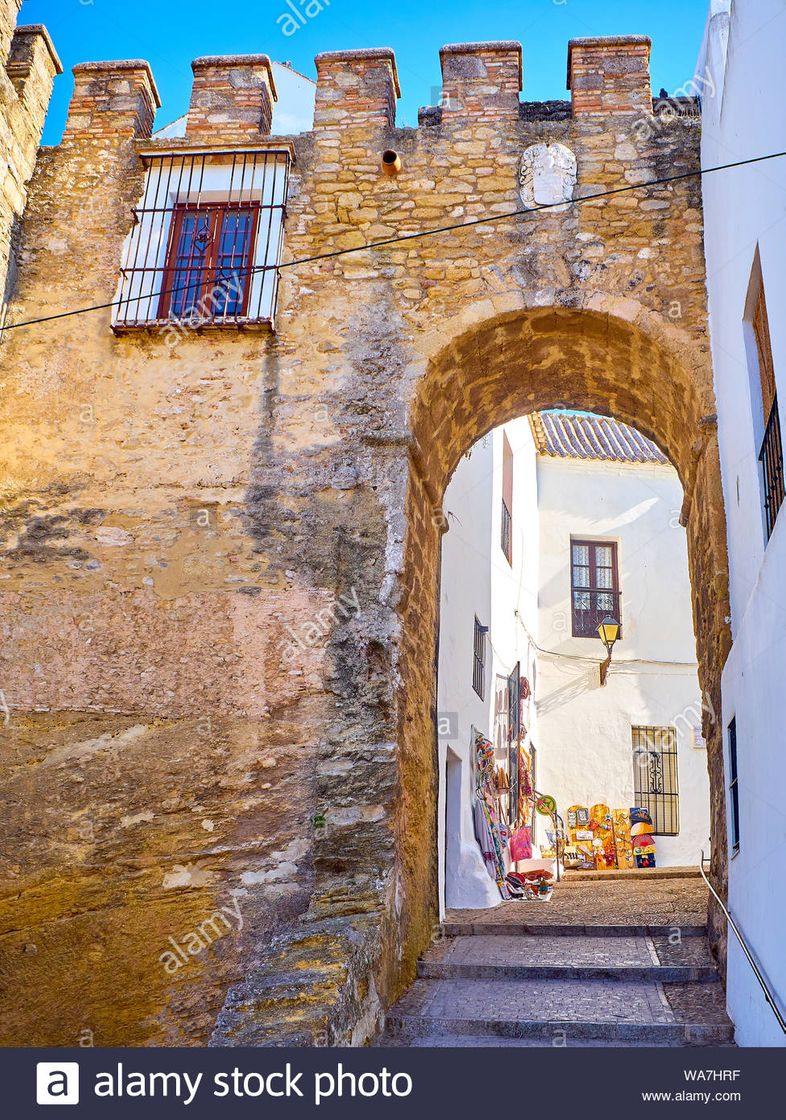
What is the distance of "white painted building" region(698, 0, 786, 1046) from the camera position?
3840 millimetres

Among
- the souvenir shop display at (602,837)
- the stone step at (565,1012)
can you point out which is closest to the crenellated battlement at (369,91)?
the stone step at (565,1012)

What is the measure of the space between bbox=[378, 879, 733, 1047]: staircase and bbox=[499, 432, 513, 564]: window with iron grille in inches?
250

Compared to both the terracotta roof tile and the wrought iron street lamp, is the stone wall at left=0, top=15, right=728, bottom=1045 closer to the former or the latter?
the wrought iron street lamp

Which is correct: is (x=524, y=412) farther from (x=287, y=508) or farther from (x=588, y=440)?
(x=588, y=440)

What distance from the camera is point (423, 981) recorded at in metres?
5.80

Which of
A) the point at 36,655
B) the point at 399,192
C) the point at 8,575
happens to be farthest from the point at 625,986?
the point at 399,192

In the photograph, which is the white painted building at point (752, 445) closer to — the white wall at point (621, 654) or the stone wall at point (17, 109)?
the stone wall at point (17, 109)

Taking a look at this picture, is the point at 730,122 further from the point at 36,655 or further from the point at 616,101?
the point at 36,655

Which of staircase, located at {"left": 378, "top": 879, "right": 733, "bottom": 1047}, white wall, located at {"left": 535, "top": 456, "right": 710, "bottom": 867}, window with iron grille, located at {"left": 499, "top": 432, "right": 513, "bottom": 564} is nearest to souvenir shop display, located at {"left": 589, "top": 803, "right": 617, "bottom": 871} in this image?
white wall, located at {"left": 535, "top": 456, "right": 710, "bottom": 867}

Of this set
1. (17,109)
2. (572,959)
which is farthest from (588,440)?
(572,959)

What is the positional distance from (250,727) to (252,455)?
1682 mm

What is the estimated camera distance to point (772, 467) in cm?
455

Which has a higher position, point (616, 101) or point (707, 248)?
point (616, 101)

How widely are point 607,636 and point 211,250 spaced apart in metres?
9.33
